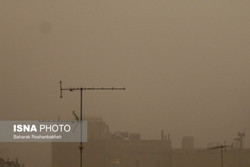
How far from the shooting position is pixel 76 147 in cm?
901

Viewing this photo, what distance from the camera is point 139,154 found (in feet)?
30.3

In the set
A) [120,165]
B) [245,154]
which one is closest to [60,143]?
[120,165]

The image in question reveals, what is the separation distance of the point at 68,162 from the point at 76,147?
258 millimetres

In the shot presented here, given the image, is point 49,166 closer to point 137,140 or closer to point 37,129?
point 37,129

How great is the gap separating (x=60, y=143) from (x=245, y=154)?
2.93 metres

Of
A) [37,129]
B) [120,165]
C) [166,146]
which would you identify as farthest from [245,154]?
[37,129]

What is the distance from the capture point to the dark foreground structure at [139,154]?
916cm

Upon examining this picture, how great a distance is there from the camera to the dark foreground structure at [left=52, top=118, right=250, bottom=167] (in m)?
9.16

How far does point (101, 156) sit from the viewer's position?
9266 mm

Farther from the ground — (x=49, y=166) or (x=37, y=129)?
(x=37, y=129)

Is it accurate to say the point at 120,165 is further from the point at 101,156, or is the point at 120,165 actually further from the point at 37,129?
the point at 37,129

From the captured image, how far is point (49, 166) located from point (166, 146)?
1.83 metres

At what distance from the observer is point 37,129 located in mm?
9086

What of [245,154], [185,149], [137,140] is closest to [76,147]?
[137,140]
